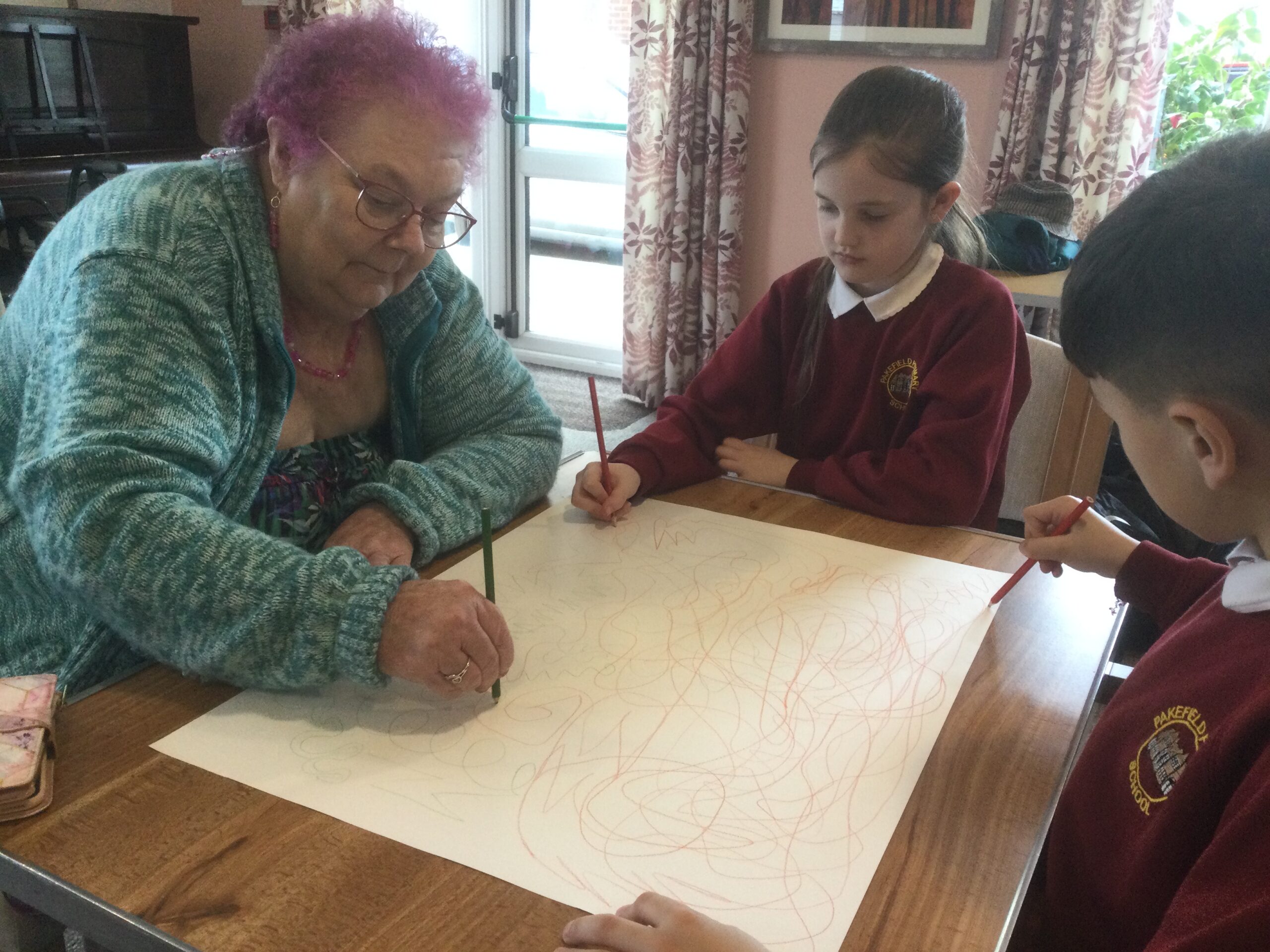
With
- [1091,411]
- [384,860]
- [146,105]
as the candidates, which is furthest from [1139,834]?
[146,105]

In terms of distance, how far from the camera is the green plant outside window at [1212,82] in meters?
2.95

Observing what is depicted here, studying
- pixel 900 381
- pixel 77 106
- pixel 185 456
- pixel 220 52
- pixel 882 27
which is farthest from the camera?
pixel 220 52

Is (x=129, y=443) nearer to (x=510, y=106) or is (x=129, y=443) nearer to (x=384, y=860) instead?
(x=384, y=860)

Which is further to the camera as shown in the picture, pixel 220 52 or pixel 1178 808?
pixel 220 52

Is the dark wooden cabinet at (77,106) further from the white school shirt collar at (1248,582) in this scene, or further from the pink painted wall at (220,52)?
the white school shirt collar at (1248,582)

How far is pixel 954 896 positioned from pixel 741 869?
129mm

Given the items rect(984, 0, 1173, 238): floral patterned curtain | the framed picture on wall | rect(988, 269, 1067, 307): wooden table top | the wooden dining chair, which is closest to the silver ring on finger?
the wooden dining chair

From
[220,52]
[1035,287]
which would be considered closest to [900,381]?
[1035,287]

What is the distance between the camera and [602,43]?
4.01 m

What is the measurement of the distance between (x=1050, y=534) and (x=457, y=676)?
24.5 inches

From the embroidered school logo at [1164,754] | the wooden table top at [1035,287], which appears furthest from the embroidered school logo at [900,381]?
the wooden table top at [1035,287]

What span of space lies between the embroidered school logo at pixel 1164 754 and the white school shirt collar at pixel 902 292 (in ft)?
2.51

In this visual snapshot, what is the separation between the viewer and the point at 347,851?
0.65m

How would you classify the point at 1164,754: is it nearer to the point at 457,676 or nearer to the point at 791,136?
the point at 457,676
